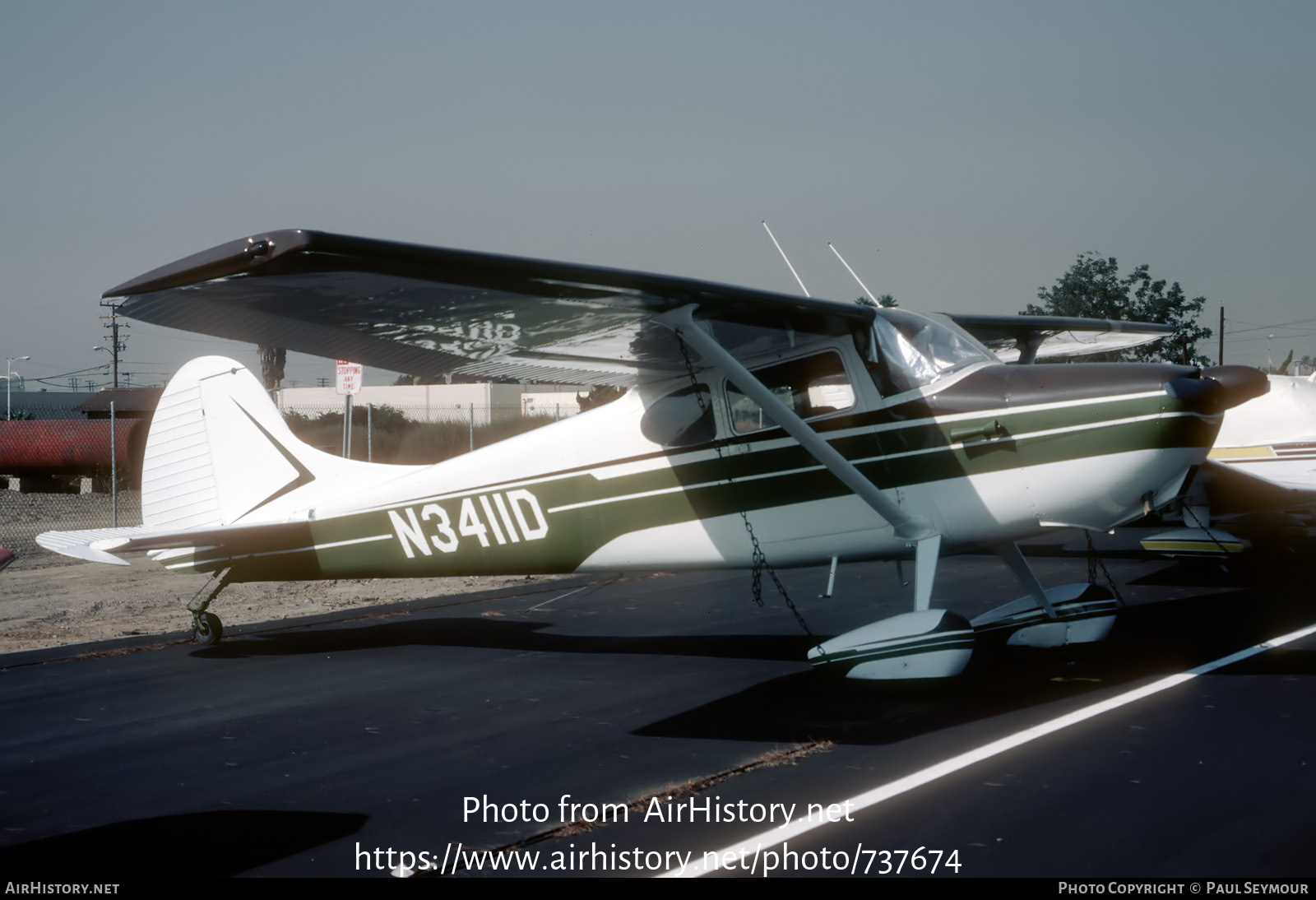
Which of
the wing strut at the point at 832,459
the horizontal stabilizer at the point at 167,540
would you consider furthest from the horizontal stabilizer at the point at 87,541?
the wing strut at the point at 832,459

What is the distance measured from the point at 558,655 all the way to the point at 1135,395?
4436 millimetres

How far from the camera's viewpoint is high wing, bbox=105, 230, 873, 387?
4.72 m

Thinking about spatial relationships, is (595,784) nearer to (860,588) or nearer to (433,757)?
(433,757)

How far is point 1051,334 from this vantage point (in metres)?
9.59

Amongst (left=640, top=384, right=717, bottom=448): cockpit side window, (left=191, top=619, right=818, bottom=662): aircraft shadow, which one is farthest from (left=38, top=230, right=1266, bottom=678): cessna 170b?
(left=191, top=619, right=818, bottom=662): aircraft shadow

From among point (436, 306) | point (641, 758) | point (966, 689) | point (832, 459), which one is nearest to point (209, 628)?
point (436, 306)

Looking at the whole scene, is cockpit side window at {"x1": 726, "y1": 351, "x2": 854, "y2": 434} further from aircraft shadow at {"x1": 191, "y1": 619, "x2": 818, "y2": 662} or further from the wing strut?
aircraft shadow at {"x1": 191, "y1": 619, "x2": 818, "y2": 662}

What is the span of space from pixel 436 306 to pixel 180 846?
3.04m

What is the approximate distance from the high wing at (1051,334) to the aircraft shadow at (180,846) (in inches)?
246

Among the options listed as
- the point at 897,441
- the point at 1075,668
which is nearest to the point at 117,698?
the point at 897,441

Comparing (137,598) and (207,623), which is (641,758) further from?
(137,598)

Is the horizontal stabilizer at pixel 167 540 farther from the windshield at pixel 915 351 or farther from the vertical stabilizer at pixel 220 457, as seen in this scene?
the windshield at pixel 915 351

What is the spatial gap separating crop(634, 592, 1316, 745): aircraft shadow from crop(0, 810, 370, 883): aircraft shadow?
1.97 meters

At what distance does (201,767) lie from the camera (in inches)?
206
